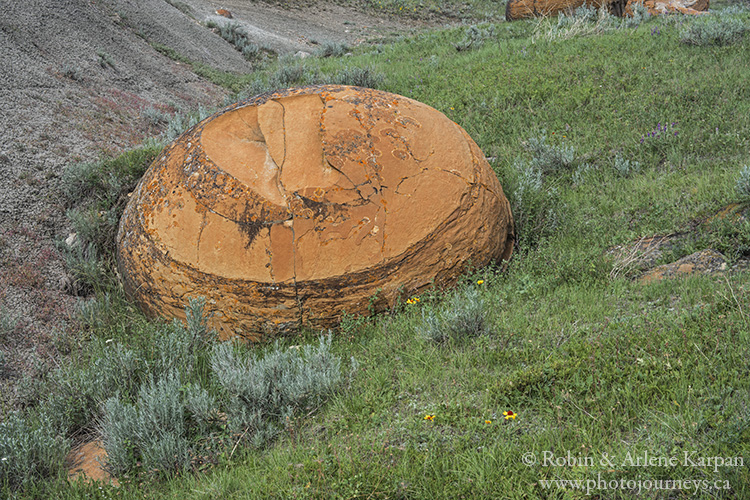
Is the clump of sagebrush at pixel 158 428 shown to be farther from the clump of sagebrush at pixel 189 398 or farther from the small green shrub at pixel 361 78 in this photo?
the small green shrub at pixel 361 78

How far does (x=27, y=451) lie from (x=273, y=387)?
1336 mm

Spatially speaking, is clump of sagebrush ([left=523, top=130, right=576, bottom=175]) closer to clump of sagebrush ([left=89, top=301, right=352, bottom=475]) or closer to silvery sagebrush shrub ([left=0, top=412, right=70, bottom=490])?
clump of sagebrush ([left=89, top=301, right=352, bottom=475])

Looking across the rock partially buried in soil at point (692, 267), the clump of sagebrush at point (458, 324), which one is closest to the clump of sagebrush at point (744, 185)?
the rock partially buried in soil at point (692, 267)

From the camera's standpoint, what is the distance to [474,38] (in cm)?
1252

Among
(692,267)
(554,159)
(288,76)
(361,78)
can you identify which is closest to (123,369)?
(692,267)

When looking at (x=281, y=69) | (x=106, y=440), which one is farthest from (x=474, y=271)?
(x=281, y=69)

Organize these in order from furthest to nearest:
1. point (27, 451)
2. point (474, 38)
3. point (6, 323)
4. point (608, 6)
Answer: point (608, 6)
point (474, 38)
point (6, 323)
point (27, 451)

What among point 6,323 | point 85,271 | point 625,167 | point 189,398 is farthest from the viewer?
point 625,167

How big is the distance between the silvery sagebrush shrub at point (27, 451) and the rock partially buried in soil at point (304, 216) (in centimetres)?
120

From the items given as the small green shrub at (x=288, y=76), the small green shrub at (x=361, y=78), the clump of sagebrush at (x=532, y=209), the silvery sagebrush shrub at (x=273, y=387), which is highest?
the small green shrub at (x=361, y=78)

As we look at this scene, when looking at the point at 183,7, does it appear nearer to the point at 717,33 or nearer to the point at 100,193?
the point at 100,193

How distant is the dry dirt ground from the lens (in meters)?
4.33

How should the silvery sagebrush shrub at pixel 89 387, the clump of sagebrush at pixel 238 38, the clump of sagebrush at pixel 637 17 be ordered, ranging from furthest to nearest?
1. the clump of sagebrush at pixel 238 38
2. the clump of sagebrush at pixel 637 17
3. the silvery sagebrush shrub at pixel 89 387

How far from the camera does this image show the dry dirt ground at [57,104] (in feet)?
14.2
